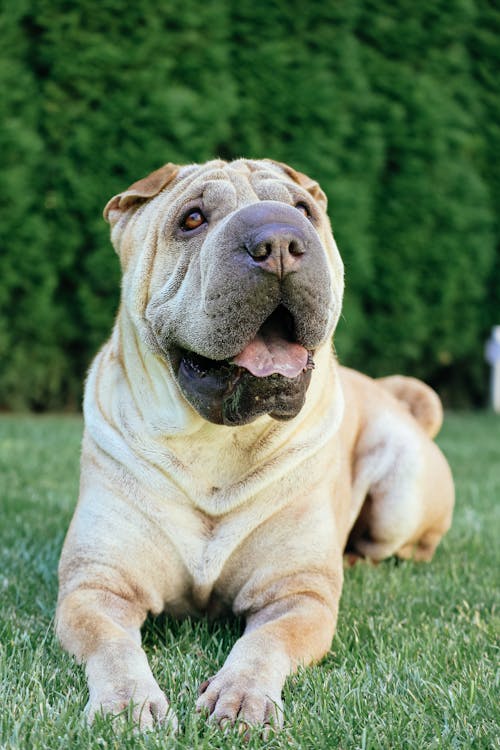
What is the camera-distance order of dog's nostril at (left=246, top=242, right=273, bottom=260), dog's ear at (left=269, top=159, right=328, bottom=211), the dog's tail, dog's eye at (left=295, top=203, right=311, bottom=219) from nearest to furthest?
dog's nostril at (left=246, top=242, right=273, bottom=260)
dog's eye at (left=295, top=203, right=311, bottom=219)
dog's ear at (left=269, top=159, right=328, bottom=211)
the dog's tail

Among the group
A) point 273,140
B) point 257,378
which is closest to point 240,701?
point 257,378

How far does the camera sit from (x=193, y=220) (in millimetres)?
2162

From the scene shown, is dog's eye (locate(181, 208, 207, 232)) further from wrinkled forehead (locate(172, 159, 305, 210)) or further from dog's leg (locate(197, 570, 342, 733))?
dog's leg (locate(197, 570, 342, 733))

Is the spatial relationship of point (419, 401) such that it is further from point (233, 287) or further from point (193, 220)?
point (233, 287)

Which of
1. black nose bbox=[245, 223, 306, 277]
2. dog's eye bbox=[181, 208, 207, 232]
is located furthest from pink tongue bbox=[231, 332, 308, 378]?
dog's eye bbox=[181, 208, 207, 232]

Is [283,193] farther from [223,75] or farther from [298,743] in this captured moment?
[223,75]

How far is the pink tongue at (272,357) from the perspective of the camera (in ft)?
6.45

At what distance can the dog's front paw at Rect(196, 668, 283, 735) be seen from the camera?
1.66 meters

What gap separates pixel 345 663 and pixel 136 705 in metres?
0.53

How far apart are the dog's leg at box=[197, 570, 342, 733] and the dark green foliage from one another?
14.9ft

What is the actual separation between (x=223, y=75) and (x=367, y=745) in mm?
5737

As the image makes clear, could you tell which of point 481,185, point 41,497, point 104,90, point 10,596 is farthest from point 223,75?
point 10,596

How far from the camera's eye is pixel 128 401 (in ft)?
7.64

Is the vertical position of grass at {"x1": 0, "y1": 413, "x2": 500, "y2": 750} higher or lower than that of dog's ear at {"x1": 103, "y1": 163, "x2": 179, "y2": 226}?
lower
